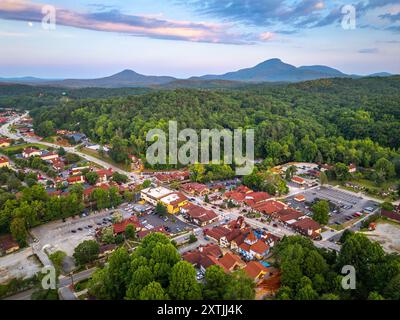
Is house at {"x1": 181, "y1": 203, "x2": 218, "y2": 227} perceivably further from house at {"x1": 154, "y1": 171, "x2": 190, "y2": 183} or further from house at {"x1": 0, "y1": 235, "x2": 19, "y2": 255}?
house at {"x1": 0, "y1": 235, "x2": 19, "y2": 255}

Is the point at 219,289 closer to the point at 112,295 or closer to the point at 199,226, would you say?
the point at 112,295

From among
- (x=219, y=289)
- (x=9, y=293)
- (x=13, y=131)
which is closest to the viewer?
(x=219, y=289)

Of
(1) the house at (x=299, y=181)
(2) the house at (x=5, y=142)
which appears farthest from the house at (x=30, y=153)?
(1) the house at (x=299, y=181)

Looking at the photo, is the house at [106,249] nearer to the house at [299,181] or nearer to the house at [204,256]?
the house at [204,256]

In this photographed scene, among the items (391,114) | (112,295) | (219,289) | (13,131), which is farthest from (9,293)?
(391,114)

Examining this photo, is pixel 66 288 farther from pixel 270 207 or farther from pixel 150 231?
pixel 270 207

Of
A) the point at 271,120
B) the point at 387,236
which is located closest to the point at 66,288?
the point at 387,236
